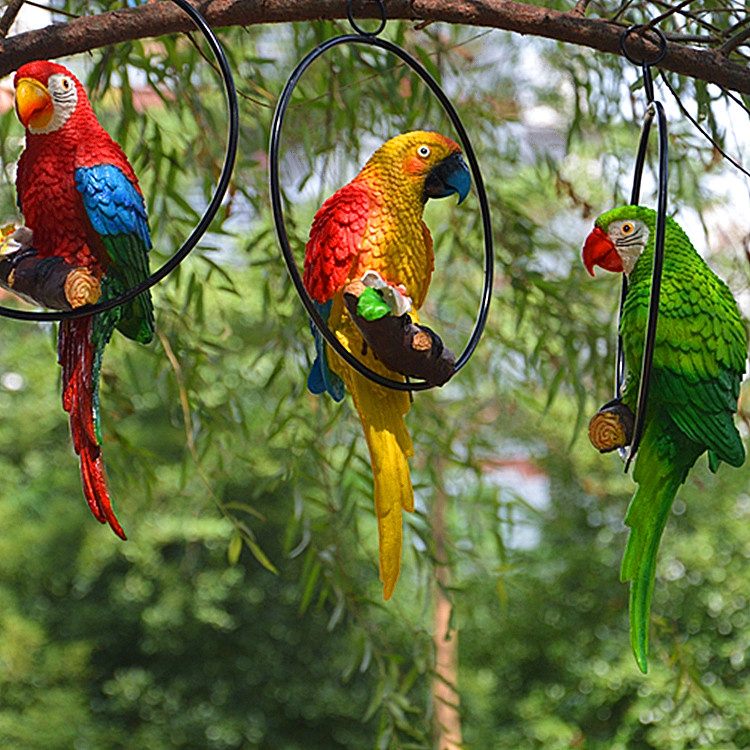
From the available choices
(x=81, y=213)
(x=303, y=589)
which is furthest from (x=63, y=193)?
(x=303, y=589)

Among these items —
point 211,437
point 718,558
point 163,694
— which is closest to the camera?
point 211,437

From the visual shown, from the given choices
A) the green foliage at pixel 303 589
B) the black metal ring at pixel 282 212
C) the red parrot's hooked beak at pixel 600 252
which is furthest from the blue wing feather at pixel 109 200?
the green foliage at pixel 303 589

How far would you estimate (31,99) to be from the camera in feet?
1.85

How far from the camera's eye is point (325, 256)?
0.60 metres

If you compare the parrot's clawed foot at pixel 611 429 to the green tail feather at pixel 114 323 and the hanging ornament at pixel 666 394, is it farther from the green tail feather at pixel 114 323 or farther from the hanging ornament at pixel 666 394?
the green tail feather at pixel 114 323

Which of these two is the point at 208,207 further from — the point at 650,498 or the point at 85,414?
the point at 650,498

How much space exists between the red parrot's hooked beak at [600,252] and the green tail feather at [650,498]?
115mm

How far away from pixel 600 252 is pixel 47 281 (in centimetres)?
36

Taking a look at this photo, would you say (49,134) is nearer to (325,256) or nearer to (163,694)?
(325,256)

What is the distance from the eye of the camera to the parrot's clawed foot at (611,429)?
0.60 m

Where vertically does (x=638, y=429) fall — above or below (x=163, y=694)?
above

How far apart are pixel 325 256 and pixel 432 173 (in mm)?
94

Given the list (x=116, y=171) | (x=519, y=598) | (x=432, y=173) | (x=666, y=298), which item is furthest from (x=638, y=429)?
(x=519, y=598)

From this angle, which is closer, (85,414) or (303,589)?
(85,414)
